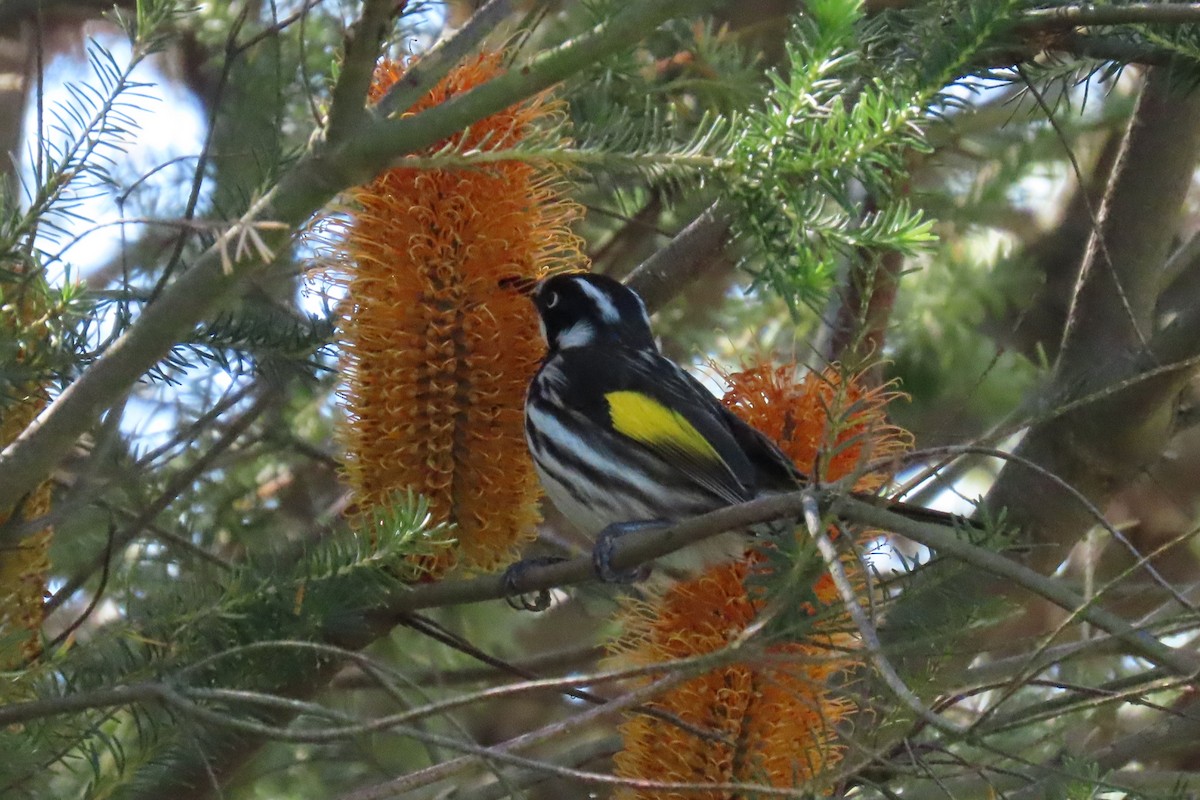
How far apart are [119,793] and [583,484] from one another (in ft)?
3.30

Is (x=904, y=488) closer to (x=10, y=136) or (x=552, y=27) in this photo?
(x=552, y=27)

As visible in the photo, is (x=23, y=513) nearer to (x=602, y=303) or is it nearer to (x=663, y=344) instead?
(x=602, y=303)

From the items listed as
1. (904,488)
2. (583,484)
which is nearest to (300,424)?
(583,484)

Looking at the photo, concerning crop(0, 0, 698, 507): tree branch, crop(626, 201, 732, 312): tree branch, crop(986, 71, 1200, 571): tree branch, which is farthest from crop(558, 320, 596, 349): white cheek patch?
crop(0, 0, 698, 507): tree branch

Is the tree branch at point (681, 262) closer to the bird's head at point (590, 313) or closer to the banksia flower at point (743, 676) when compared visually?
the bird's head at point (590, 313)

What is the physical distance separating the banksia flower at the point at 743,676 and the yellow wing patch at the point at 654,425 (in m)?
0.23

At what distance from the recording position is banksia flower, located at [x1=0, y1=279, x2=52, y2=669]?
7.06 feet

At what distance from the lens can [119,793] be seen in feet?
7.83

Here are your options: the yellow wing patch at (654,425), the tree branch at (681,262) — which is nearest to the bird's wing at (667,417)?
the yellow wing patch at (654,425)

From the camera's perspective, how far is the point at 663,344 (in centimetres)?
470

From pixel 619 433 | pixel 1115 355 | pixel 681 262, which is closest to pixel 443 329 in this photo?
pixel 619 433

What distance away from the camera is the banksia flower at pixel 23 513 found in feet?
7.06

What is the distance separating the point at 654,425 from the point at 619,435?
77 mm

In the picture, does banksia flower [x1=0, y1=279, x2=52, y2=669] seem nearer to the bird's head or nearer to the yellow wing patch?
the bird's head
